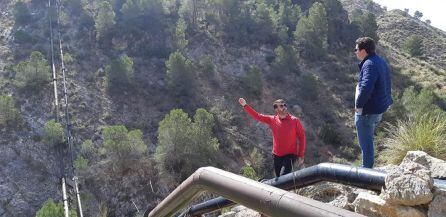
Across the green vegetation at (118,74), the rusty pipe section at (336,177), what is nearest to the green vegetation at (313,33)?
the green vegetation at (118,74)

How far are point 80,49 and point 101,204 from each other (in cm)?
1643

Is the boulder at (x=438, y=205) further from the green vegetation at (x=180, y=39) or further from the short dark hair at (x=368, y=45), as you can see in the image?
the green vegetation at (x=180, y=39)

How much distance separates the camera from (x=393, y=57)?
4059 cm

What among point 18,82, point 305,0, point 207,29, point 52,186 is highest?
point 305,0

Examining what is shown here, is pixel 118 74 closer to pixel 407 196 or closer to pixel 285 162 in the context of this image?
pixel 285 162

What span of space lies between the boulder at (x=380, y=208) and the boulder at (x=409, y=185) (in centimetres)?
5

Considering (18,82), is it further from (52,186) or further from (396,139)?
(396,139)

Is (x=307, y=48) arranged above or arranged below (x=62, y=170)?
above

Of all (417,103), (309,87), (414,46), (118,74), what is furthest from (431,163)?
(414,46)

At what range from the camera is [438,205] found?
2783 mm

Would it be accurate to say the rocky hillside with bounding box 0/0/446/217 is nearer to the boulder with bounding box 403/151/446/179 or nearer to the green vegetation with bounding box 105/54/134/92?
the green vegetation with bounding box 105/54/134/92

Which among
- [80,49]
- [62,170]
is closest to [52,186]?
[62,170]

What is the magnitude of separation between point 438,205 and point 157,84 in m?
27.1

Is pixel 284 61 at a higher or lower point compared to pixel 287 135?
lower
